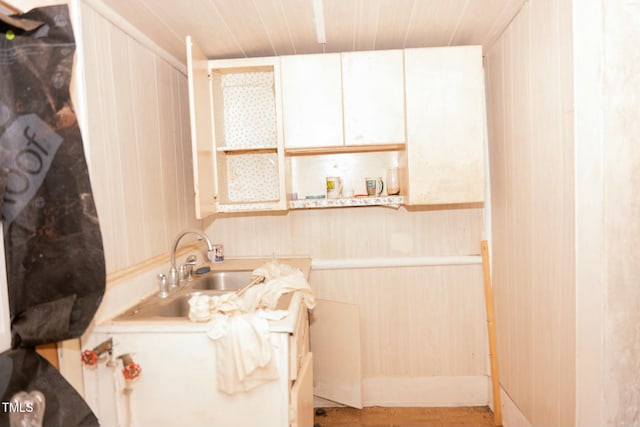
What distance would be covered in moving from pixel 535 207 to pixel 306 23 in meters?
1.35

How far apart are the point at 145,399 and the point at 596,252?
170cm

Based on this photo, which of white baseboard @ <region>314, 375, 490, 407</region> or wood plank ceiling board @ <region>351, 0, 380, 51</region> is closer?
wood plank ceiling board @ <region>351, 0, 380, 51</region>

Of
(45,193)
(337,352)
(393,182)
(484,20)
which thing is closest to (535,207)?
(393,182)

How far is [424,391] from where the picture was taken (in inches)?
Answer: 99.7

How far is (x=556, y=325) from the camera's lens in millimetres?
1565

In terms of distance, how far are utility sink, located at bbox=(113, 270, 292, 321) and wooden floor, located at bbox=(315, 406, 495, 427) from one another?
99 cm

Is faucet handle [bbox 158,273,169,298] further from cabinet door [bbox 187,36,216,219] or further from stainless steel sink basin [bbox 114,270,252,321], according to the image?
cabinet door [bbox 187,36,216,219]

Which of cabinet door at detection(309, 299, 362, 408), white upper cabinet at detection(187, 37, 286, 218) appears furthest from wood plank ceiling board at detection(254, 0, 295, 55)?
cabinet door at detection(309, 299, 362, 408)

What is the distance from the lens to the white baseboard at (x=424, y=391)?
8.21 ft

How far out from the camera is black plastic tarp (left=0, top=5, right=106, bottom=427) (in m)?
1.11

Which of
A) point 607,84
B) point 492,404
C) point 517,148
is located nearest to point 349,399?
point 492,404

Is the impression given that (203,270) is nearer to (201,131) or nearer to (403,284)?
(201,131)

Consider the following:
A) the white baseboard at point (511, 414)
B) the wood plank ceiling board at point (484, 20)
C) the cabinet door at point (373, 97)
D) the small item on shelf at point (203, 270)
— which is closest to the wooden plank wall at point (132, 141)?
the small item on shelf at point (203, 270)

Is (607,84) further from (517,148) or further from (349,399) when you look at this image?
(349,399)
